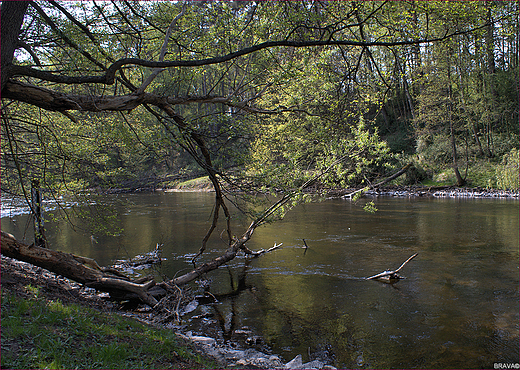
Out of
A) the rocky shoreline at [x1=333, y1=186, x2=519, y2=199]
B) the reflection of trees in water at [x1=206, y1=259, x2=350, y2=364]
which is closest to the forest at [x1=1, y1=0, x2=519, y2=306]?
the reflection of trees in water at [x1=206, y1=259, x2=350, y2=364]

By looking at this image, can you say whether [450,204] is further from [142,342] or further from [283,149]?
[142,342]

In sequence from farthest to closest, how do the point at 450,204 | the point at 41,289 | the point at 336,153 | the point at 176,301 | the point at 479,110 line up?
the point at 479,110
the point at 450,204
the point at 336,153
the point at 176,301
the point at 41,289

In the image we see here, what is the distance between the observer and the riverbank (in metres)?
3.90

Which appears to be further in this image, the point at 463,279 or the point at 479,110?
the point at 479,110

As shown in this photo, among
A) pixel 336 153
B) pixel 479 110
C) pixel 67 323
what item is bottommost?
pixel 67 323

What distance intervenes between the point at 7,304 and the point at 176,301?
3196 millimetres

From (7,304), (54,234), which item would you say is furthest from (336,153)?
(54,234)

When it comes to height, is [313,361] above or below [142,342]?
below

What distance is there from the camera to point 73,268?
22.5 feet

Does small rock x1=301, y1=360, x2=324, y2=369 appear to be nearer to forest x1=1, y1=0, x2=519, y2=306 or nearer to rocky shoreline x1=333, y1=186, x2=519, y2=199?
forest x1=1, y1=0, x2=519, y2=306

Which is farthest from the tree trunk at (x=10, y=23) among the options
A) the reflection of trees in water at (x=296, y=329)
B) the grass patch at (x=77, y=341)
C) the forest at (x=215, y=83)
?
the reflection of trees in water at (x=296, y=329)

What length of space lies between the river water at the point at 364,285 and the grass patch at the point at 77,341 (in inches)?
75.1

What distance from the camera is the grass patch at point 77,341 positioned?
3793 mm

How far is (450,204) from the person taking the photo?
2314 centimetres
